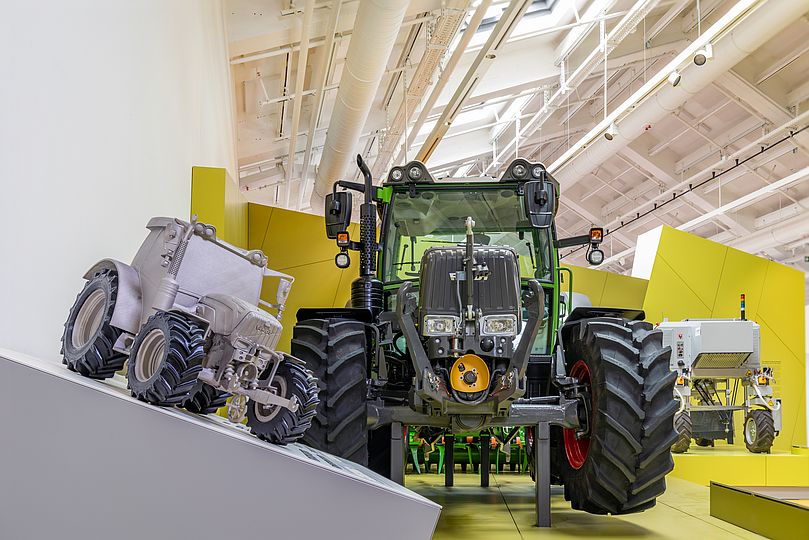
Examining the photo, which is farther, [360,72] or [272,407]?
[360,72]

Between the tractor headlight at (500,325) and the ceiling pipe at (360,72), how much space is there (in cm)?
312

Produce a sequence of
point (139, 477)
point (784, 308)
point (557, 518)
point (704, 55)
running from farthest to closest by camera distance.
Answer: point (784, 308) < point (704, 55) < point (557, 518) < point (139, 477)

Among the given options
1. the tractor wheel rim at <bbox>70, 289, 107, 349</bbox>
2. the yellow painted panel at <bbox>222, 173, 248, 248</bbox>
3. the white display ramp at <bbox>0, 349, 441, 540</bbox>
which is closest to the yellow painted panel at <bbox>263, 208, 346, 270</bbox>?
the yellow painted panel at <bbox>222, 173, 248, 248</bbox>

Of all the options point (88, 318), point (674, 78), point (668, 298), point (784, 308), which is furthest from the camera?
point (784, 308)

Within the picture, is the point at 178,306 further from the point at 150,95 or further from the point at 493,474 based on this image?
the point at 493,474

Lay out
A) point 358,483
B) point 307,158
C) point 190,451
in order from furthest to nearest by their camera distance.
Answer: point 307,158
point 358,483
point 190,451

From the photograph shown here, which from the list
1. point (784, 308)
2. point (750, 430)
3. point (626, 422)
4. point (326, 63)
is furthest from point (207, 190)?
point (784, 308)

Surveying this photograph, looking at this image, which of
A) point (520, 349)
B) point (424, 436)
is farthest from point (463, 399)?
point (424, 436)

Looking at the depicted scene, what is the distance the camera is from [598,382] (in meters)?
4.10

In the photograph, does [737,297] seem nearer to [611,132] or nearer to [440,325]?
[611,132]

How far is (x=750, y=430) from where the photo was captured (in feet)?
31.6

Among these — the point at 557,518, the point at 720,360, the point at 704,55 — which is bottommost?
the point at 557,518

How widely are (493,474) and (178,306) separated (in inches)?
210

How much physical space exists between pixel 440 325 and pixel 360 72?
399cm
